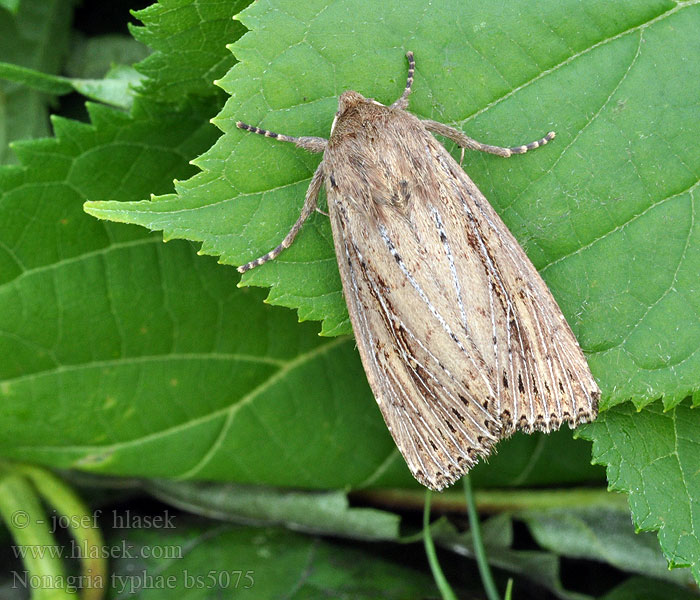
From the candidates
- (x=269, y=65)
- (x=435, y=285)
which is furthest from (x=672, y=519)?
(x=269, y=65)

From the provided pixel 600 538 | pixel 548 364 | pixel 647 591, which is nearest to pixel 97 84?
pixel 548 364

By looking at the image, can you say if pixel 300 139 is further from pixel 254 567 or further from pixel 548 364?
pixel 254 567

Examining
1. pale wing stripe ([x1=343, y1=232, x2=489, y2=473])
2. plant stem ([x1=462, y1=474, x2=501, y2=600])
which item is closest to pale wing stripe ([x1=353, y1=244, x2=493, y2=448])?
pale wing stripe ([x1=343, y1=232, x2=489, y2=473])

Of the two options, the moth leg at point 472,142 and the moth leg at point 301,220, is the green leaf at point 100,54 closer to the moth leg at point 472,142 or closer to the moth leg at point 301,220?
the moth leg at point 301,220

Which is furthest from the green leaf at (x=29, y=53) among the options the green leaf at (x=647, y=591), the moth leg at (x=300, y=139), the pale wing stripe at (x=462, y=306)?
the green leaf at (x=647, y=591)

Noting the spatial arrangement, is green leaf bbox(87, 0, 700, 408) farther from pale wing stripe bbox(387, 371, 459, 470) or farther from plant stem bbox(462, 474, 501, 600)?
plant stem bbox(462, 474, 501, 600)

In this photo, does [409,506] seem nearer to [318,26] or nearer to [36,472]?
[36,472]
